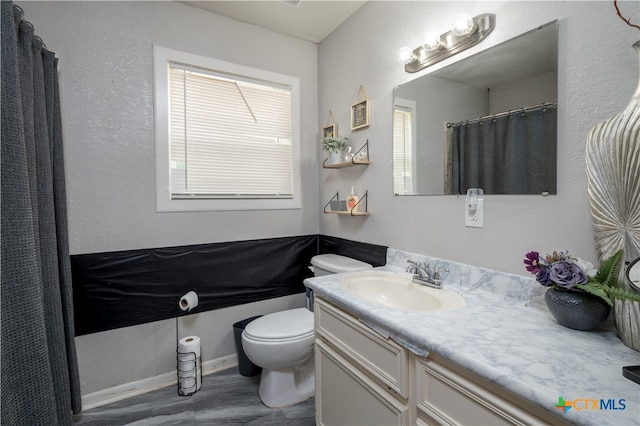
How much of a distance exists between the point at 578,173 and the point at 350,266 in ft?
3.97

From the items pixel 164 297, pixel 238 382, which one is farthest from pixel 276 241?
pixel 238 382

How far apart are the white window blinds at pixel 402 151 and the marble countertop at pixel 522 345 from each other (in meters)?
0.64

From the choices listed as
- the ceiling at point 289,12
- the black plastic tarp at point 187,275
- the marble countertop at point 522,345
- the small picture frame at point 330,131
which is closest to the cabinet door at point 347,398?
the marble countertop at point 522,345

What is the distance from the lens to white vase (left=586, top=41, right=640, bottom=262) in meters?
0.85

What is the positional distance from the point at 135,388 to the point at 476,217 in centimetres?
223

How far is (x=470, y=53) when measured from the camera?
4.42ft

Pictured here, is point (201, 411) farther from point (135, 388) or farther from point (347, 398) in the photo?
point (347, 398)

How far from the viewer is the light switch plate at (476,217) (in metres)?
1.31

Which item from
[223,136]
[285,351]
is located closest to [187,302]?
[285,351]

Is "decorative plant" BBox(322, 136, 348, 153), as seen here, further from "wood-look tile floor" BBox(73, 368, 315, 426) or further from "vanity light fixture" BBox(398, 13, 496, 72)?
"wood-look tile floor" BBox(73, 368, 315, 426)

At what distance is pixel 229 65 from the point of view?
2.12 m

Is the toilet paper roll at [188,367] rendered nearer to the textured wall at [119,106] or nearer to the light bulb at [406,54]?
the textured wall at [119,106]

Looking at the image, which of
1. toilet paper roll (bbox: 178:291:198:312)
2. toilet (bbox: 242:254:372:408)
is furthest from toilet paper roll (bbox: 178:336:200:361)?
toilet (bbox: 242:254:372:408)

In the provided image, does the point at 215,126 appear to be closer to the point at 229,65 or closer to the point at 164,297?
the point at 229,65
